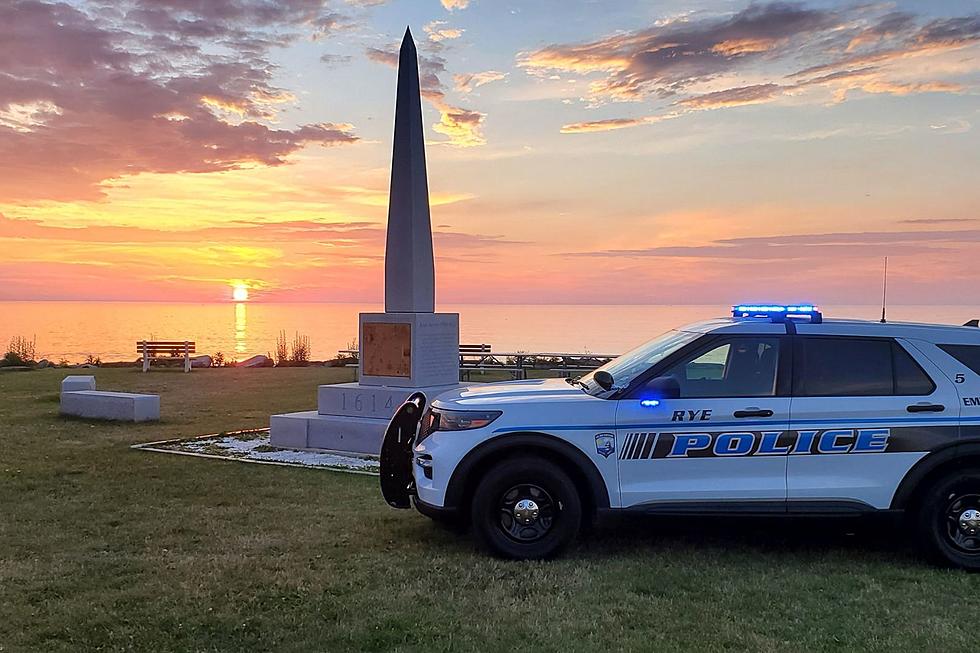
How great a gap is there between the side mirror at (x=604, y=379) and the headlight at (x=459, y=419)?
2.50 feet

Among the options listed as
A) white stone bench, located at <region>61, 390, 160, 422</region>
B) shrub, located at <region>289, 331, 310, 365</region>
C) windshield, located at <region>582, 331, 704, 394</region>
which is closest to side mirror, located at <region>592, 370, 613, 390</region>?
windshield, located at <region>582, 331, 704, 394</region>

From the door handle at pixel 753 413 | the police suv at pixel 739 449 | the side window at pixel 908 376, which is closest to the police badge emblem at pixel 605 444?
the police suv at pixel 739 449

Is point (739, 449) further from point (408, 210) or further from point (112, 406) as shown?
point (112, 406)

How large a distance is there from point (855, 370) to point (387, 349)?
23.1 ft

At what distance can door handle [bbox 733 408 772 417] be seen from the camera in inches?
237

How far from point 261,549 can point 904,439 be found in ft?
15.1

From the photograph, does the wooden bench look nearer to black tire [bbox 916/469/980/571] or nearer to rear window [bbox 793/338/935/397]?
rear window [bbox 793/338/935/397]

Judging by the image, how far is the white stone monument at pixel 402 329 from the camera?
460 inches

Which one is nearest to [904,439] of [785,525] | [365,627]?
[785,525]

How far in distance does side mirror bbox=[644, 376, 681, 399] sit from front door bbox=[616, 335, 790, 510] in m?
0.06

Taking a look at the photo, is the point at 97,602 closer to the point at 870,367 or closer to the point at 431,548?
the point at 431,548

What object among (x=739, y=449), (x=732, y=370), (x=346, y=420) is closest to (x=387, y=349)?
(x=346, y=420)

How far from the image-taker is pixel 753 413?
602 cm

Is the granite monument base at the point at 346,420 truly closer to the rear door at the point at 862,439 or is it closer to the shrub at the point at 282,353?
the rear door at the point at 862,439
